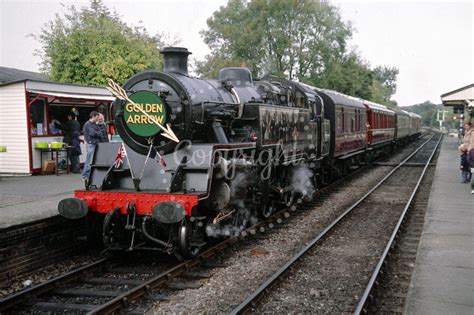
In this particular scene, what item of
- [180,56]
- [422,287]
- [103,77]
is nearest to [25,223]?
[180,56]

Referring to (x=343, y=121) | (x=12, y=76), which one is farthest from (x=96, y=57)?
(x=343, y=121)

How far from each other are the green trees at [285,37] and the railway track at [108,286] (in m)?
32.2

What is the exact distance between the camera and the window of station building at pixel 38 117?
12.3 metres

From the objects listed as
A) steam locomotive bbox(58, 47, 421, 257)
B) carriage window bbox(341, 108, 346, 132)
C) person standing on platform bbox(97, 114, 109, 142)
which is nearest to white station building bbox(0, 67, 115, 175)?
person standing on platform bbox(97, 114, 109, 142)

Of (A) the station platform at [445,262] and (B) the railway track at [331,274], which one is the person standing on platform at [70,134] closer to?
(B) the railway track at [331,274]

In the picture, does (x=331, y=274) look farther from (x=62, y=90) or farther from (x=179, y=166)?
(x=62, y=90)

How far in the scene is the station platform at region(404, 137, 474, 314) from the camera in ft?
15.3

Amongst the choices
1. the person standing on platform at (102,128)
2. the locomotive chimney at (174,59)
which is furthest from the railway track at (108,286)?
the person standing on platform at (102,128)

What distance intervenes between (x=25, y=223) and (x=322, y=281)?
13.4 feet

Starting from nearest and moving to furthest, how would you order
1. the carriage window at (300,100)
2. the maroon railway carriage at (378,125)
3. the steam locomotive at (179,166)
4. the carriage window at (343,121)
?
the steam locomotive at (179,166) → the carriage window at (300,100) → the carriage window at (343,121) → the maroon railway carriage at (378,125)

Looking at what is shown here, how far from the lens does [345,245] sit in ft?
25.5

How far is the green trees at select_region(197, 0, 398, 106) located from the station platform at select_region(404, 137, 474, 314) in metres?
29.0

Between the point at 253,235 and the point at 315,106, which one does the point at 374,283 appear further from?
the point at 315,106

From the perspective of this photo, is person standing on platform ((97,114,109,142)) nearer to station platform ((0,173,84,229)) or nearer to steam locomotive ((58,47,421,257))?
station platform ((0,173,84,229))
